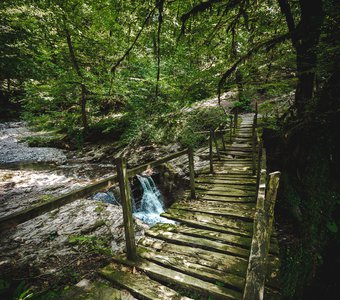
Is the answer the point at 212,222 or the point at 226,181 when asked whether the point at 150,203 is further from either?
the point at 212,222

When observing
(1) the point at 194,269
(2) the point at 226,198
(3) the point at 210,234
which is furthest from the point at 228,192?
(1) the point at 194,269

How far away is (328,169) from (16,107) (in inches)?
1540

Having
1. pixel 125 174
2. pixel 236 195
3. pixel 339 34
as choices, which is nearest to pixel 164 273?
pixel 125 174

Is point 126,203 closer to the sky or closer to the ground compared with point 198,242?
closer to the sky

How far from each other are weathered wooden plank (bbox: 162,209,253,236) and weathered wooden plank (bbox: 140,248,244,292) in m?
1.00

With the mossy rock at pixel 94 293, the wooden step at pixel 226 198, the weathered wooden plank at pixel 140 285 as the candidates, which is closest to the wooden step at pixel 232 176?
the wooden step at pixel 226 198

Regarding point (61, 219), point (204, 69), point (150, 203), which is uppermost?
point (204, 69)

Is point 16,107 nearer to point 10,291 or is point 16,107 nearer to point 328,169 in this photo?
point 10,291

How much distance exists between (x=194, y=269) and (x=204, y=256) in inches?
13.6

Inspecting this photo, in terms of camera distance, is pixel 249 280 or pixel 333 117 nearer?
pixel 249 280

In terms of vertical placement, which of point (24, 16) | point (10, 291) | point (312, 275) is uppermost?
point (24, 16)

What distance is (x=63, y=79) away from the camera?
1241 cm

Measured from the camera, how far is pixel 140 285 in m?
2.65

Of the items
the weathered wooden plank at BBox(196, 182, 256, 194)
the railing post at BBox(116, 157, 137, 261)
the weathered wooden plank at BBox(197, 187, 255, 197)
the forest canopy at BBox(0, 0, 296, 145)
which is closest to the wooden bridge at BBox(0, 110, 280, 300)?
the railing post at BBox(116, 157, 137, 261)
